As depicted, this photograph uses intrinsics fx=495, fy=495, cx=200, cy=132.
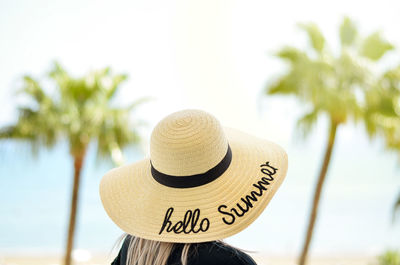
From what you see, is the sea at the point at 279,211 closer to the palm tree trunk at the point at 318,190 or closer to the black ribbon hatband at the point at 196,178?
the palm tree trunk at the point at 318,190

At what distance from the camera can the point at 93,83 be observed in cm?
1010

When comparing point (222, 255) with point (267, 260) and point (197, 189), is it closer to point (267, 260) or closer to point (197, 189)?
point (197, 189)

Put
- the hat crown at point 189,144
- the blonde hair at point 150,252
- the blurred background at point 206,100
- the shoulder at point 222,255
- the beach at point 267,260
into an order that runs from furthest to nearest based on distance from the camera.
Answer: the beach at point 267,260 → the blurred background at point 206,100 → the hat crown at point 189,144 → the blonde hair at point 150,252 → the shoulder at point 222,255

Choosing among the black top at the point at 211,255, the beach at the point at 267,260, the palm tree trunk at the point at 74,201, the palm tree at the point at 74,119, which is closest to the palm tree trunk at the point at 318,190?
the palm tree at the point at 74,119

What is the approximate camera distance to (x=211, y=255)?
4.75ft

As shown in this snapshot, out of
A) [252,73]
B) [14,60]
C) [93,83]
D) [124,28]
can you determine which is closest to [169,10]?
[124,28]

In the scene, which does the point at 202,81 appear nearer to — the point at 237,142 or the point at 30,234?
the point at 30,234

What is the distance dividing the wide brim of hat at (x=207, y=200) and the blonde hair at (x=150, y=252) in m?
0.03

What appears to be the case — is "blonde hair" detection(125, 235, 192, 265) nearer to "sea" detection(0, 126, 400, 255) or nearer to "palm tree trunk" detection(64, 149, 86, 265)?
"palm tree trunk" detection(64, 149, 86, 265)

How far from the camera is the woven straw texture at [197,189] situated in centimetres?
158

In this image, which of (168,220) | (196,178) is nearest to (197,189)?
(196,178)

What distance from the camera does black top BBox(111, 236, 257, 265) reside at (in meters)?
1.42

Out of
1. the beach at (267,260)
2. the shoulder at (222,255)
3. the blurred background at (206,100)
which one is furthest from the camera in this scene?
the beach at (267,260)

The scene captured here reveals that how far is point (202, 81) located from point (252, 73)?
885 cm
